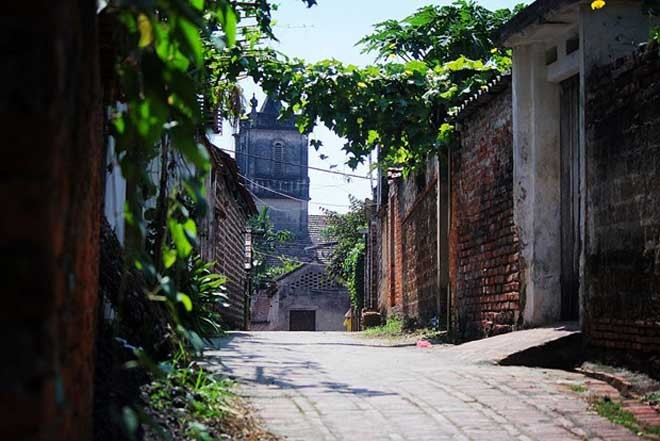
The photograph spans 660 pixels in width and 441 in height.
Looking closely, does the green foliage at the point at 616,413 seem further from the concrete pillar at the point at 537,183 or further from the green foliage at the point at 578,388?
the concrete pillar at the point at 537,183

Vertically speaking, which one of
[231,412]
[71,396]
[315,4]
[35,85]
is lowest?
[231,412]

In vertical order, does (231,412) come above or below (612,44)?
below

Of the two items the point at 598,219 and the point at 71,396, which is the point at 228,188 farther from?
the point at 71,396

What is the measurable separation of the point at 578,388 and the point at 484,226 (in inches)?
182

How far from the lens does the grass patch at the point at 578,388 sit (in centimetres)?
568

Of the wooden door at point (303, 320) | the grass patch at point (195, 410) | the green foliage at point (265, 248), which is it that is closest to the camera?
the grass patch at point (195, 410)

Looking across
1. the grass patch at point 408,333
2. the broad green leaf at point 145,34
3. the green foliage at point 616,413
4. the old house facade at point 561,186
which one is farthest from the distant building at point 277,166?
the broad green leaf at point 145,34

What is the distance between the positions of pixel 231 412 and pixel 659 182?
11.4 feet

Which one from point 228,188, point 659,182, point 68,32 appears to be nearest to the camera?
point 68,32

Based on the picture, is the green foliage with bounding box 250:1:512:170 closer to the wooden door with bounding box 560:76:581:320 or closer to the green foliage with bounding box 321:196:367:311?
the wooden door with bounding box 560:76:581:320

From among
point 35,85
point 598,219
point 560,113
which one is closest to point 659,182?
point 598,219

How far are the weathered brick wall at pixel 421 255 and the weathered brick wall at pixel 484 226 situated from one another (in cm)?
176

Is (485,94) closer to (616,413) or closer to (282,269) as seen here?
(616,413)

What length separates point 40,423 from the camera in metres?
1.38
